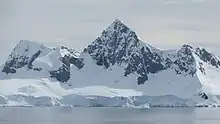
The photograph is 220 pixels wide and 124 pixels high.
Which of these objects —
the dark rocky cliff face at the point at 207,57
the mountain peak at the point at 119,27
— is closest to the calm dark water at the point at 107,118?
the dark rocky cliff face at the point at 207,57

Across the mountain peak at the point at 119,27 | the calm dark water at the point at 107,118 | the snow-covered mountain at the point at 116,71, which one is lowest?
the calm dark water at the point at 107,118

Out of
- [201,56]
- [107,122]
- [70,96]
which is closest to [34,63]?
[70,96]

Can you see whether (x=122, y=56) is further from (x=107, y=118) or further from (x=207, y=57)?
(x=107, y=118)

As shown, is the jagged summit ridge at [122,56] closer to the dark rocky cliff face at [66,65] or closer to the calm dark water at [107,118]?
the dark rocky cliff face at [66,65]

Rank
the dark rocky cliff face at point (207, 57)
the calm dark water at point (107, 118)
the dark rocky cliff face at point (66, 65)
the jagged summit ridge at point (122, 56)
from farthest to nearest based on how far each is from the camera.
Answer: the dark rocky cliff face at point (66, 65) < the jagged summit ridge at point (122, 56) < the dark rocky cliff face at point (207, 57) < the calm dark water at point (107, 118)

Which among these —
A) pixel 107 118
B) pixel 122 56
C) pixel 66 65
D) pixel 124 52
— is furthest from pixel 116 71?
pixel 107 118

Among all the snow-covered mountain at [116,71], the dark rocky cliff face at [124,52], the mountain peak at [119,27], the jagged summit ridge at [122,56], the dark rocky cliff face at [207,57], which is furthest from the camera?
the dark rocky cliff face at [124,52]

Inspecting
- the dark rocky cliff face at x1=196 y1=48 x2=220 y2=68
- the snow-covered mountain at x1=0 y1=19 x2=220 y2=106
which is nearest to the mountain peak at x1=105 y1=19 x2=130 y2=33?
the snow-covered mountain at x1=0 y1=19 x2=220 y2=106

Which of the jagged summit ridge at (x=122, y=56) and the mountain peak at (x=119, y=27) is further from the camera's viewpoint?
the mountain peak at (x=119, y=27)
